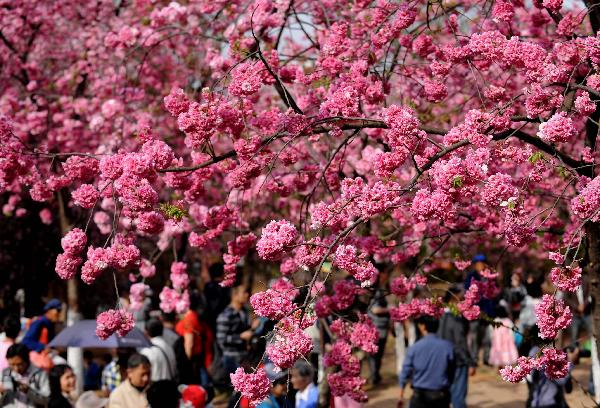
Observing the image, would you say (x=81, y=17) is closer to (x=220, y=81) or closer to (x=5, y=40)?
(x=5, y=40)

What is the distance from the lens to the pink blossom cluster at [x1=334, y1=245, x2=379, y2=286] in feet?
16.5

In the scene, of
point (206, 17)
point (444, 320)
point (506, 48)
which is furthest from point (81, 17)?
point (506, 48)

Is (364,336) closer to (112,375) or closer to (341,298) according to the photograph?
(341,298)

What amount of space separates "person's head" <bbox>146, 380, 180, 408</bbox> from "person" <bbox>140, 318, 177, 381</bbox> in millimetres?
1912

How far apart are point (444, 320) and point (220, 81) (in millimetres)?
8317

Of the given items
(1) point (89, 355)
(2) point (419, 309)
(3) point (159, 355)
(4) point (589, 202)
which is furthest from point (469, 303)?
(1) point (89, 355)

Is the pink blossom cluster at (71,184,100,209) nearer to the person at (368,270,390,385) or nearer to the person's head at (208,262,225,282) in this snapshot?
the person's head at (208,262,225,282)

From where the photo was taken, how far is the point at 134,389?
685cm

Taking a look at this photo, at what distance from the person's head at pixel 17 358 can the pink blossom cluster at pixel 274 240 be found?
155 inches

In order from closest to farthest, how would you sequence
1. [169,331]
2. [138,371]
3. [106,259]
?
[106,259], [138,371], [169,331]

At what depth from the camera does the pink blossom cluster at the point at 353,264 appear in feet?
16.5

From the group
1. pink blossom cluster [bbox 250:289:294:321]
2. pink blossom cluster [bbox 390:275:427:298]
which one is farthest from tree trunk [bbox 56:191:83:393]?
pink blossom cluster [bbox 250:289:294:321]

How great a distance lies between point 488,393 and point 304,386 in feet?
29.0

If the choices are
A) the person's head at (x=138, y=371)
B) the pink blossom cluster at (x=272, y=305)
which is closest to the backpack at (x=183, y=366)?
the person's head at (x=138, y=371)
